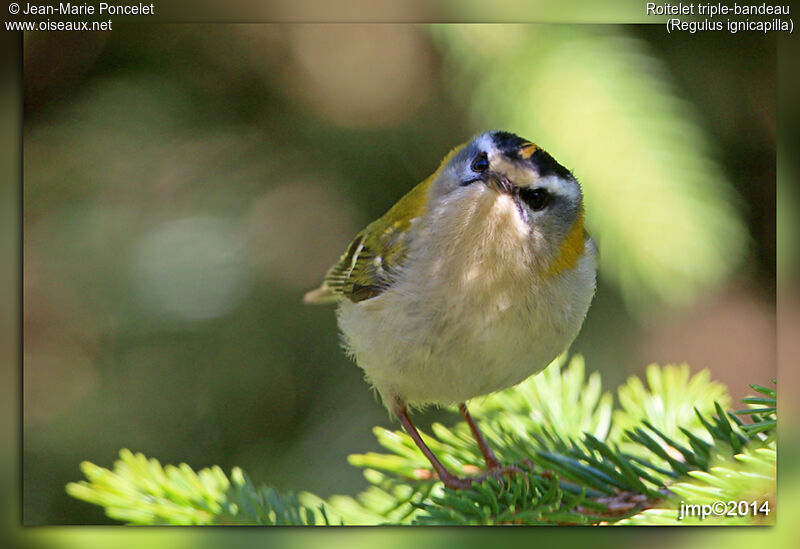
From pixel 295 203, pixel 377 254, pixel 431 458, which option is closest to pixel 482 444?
pixel 431 458

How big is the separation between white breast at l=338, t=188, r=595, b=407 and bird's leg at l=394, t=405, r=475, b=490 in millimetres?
104

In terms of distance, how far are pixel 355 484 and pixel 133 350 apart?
0.56 meters

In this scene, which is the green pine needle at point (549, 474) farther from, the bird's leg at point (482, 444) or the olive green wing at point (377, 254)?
the olive green wing at point (377, 254)

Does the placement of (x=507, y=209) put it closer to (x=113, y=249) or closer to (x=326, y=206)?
(x=326, y=206)

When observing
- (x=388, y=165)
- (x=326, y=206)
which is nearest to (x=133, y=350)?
(x=326, y=206)

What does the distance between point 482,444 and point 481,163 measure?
0.51 metres

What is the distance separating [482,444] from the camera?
140 cm

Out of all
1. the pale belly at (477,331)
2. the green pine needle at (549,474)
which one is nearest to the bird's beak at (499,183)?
the pale belly at (477,331)

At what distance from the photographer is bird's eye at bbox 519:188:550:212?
125 centimetres

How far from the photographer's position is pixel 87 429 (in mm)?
1592

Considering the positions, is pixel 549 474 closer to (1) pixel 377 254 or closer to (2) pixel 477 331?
(2) pixel 477 331

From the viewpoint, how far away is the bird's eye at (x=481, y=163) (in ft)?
4.19

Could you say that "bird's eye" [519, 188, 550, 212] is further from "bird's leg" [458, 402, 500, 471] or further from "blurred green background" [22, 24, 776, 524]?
"bird's leg" [458, 402, 500, 471]

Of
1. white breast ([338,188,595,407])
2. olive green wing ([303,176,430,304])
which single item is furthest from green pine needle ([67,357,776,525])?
olive green wing ([303,176,430,304])
